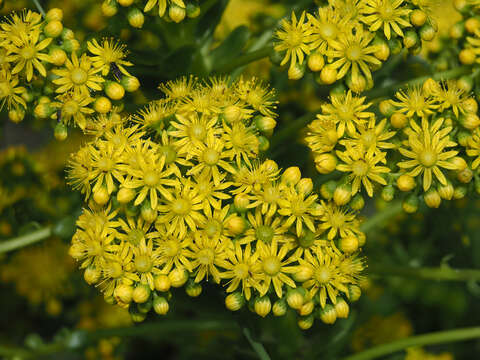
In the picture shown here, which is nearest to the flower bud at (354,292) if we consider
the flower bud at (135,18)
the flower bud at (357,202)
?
the flower bud at (357,202)

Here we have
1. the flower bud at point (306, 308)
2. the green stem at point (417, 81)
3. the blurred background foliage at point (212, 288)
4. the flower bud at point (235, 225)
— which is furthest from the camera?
the blurred background foliage at point (212, 288)

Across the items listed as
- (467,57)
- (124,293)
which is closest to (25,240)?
(124,293)

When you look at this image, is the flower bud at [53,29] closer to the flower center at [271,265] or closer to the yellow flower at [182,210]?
the yellow flower at [182,210]

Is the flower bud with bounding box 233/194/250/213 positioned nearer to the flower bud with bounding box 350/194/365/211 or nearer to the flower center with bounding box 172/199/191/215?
the flower center with bounding box 172/199/191/215

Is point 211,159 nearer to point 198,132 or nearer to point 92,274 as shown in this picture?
point 198,132

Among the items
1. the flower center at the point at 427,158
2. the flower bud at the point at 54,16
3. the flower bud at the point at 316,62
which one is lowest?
the flower center at the point at 427,158

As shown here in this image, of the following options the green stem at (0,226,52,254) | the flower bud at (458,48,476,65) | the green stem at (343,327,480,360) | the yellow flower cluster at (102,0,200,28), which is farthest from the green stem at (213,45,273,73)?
the green stem at (343,327,480,360)

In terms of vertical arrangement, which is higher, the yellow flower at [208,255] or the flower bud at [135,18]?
the flower bud at [135,18]

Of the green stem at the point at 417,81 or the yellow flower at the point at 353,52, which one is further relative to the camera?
the green stem at the point at 417,81
